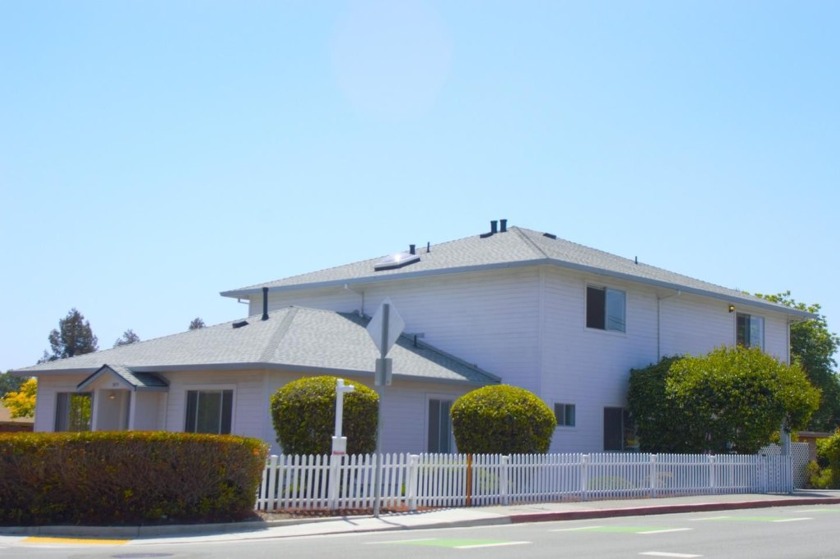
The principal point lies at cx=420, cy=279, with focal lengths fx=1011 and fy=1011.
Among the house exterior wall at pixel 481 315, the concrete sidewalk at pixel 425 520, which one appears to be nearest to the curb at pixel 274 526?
the concrete sidewalk at pixel 425 520

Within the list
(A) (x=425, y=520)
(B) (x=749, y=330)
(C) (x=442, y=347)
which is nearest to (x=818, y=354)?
(B) (x=749, y=330)

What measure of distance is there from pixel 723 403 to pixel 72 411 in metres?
17.4

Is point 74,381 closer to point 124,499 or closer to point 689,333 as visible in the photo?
point 124,499

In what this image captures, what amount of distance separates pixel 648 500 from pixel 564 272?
668cm

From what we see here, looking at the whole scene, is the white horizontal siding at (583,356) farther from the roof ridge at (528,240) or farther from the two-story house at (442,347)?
the roof ridge at (528,240)

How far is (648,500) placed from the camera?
22.7 m

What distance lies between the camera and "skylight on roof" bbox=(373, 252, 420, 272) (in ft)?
99.5

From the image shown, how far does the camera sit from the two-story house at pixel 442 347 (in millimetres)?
24031

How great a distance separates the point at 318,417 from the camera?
20047mm

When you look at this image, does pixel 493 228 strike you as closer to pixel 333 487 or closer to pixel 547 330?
pixel 547 330

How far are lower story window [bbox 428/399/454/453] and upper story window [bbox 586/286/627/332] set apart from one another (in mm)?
4737

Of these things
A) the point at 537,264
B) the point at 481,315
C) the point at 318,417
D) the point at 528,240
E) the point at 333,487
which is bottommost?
the point at 333,487

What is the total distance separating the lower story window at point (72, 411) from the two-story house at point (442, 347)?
0.06 meters

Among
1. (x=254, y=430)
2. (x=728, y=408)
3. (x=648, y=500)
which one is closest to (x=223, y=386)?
(x=254, y=430)
